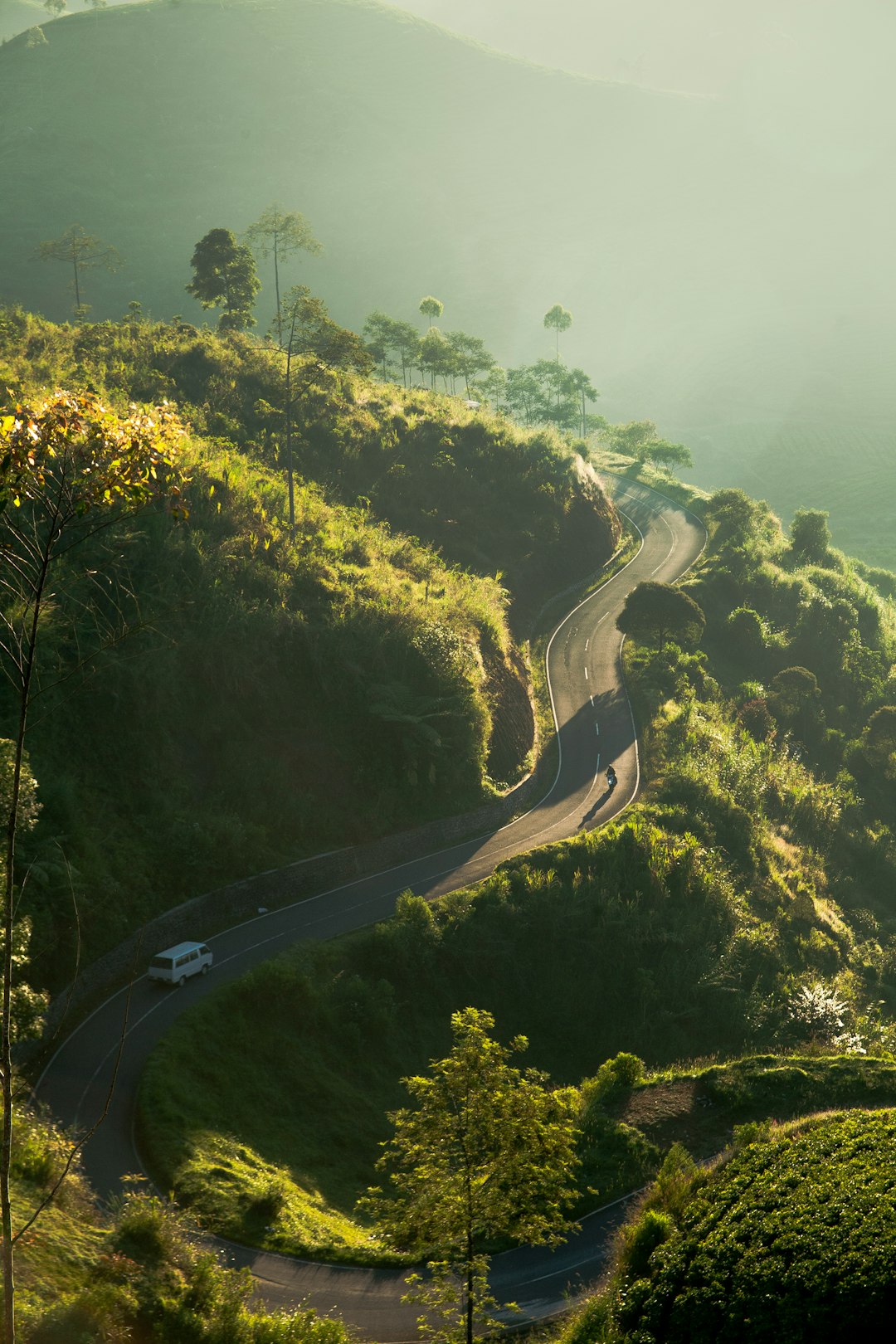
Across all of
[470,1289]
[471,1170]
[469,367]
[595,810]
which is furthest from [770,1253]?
[469,367]

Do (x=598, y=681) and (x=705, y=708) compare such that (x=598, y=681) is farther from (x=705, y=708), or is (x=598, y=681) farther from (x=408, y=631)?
(x=408, y=631)

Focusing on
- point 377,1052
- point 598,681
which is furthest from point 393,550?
point 377,1052

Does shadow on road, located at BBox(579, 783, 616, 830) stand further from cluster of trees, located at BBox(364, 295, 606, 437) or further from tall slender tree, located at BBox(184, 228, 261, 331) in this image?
tall slender tree, located at BBox(184, 228, 261, 331)

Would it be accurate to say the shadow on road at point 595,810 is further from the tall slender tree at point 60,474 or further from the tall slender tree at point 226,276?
the tall slender tree at point 226,276

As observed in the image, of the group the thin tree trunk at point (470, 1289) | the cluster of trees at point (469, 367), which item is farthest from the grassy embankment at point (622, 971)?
the cluster of trees at point (469, 367)

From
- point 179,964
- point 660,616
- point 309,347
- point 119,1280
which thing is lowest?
point 179,964

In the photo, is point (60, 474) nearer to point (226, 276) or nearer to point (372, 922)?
point (372, 922)
